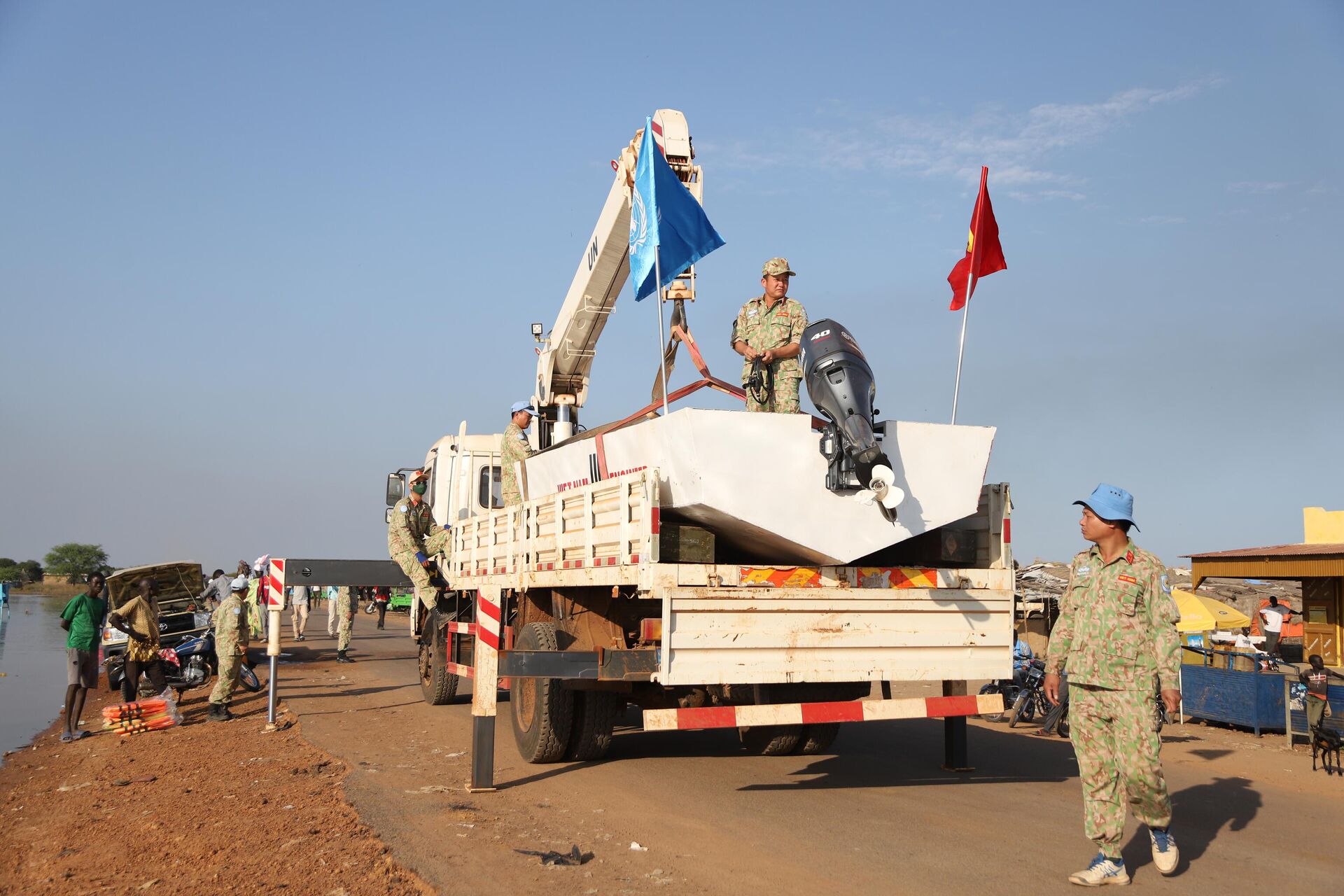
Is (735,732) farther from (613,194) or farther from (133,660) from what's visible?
(133,660)

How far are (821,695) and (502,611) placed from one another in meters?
3.13

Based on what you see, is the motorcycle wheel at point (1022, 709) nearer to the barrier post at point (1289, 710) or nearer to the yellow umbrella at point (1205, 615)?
the barrier post at point (1289, 710)

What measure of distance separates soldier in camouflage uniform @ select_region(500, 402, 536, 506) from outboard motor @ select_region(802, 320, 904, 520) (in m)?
3.92

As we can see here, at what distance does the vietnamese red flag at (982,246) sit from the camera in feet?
27.3

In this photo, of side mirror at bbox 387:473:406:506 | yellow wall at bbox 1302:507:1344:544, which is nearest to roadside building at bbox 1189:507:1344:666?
yellow wall at bbox 1302:507:1344:544

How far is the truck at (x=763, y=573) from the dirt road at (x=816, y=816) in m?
0.61

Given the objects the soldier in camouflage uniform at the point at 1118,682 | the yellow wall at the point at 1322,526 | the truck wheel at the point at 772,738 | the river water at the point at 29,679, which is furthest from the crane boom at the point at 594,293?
the yellow wall at the point at 1322,526

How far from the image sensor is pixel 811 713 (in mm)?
6297

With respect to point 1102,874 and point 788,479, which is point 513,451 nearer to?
point 788,479

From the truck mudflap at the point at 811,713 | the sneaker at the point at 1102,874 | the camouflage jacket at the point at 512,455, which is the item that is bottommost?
the sneaker at the point at 1102,874

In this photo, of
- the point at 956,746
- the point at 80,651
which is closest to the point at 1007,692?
the point at 956,746

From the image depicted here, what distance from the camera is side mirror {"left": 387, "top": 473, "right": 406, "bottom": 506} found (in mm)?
14492

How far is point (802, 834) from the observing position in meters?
5.92

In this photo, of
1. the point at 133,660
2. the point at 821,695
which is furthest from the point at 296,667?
the point at 821,695
